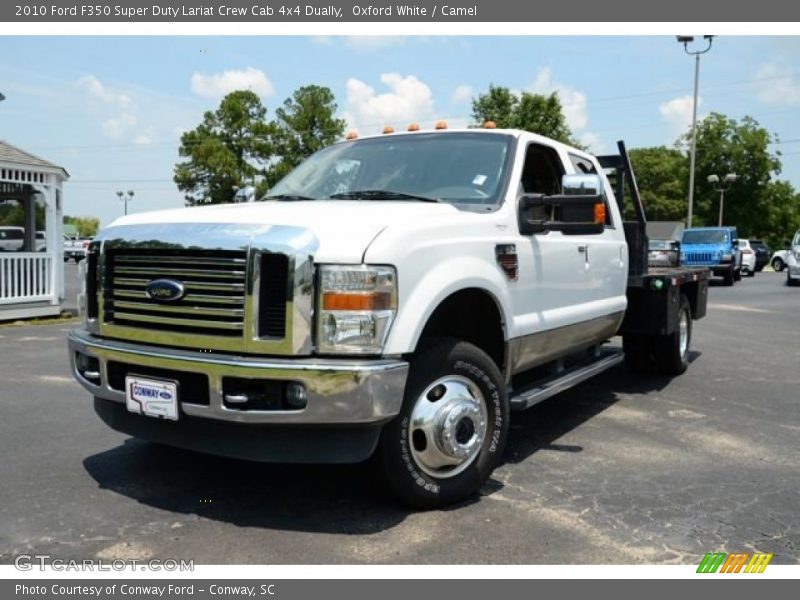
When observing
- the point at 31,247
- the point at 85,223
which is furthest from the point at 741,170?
the point at 85,223

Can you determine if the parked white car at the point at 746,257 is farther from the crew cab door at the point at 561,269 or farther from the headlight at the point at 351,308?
the headlight at the point at 351,308

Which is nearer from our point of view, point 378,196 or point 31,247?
point 378,196

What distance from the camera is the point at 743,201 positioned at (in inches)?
2116

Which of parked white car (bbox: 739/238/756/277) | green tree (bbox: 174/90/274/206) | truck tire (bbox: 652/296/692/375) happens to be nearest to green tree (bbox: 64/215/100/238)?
green tree (bbox: 174/90/274/206)

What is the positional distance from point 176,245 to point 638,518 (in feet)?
8.66

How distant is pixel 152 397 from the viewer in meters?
3.56

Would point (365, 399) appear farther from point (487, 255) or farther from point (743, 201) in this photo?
point (743, 201)

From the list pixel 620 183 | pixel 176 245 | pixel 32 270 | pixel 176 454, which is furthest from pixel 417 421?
pixel 32 270

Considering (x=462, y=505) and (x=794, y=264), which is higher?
(x=794, y=264)

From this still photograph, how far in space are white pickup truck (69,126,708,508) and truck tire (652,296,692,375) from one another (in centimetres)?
284

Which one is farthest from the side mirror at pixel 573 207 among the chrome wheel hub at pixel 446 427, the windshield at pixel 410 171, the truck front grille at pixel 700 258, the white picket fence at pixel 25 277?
the truck front grille at pixel 700 258

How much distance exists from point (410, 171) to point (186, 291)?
1.85m

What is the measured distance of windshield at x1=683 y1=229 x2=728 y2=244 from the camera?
25.6 meters

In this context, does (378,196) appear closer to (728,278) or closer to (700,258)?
(728,278)
